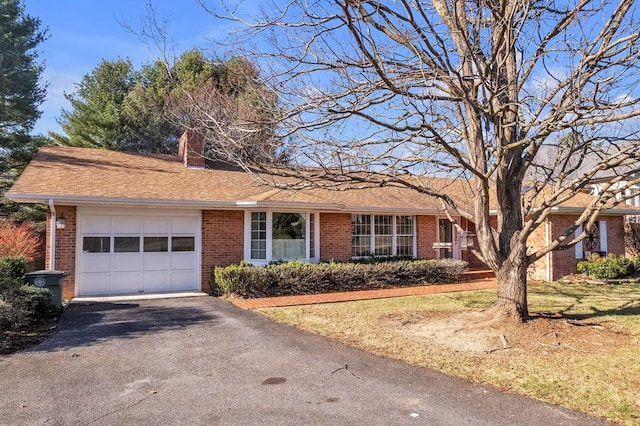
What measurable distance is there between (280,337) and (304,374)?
2159 mm

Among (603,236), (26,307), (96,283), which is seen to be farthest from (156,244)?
(603,236)

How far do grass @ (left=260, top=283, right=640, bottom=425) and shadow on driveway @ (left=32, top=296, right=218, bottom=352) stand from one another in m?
1.81

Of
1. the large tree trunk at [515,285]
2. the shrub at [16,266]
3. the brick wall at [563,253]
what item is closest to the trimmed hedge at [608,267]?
the brick wall at [563,253]

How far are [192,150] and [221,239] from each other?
14.3 feet

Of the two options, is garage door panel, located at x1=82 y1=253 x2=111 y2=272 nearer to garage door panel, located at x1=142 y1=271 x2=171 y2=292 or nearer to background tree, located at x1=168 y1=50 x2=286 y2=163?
garage door panel, located at x1=142 y1=271 x2=171 y2=292

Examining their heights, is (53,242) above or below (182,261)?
above

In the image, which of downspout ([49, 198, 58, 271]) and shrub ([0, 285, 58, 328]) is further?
downspout ([49, 198, 58, 271])

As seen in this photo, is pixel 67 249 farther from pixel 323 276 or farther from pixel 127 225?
pixel 323 276

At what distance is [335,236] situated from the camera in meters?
15.7

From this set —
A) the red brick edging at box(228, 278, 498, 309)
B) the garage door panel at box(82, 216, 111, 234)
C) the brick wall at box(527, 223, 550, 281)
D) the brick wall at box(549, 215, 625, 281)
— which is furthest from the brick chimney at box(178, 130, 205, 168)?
the brick wall at box(549, 215, 625, 281)

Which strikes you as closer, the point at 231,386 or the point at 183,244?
the point at 231,386

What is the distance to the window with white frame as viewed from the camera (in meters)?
16.4

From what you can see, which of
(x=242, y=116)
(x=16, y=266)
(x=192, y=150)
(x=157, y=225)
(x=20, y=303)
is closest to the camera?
(x=20, y=303)

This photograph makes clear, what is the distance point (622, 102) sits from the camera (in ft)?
21.5
